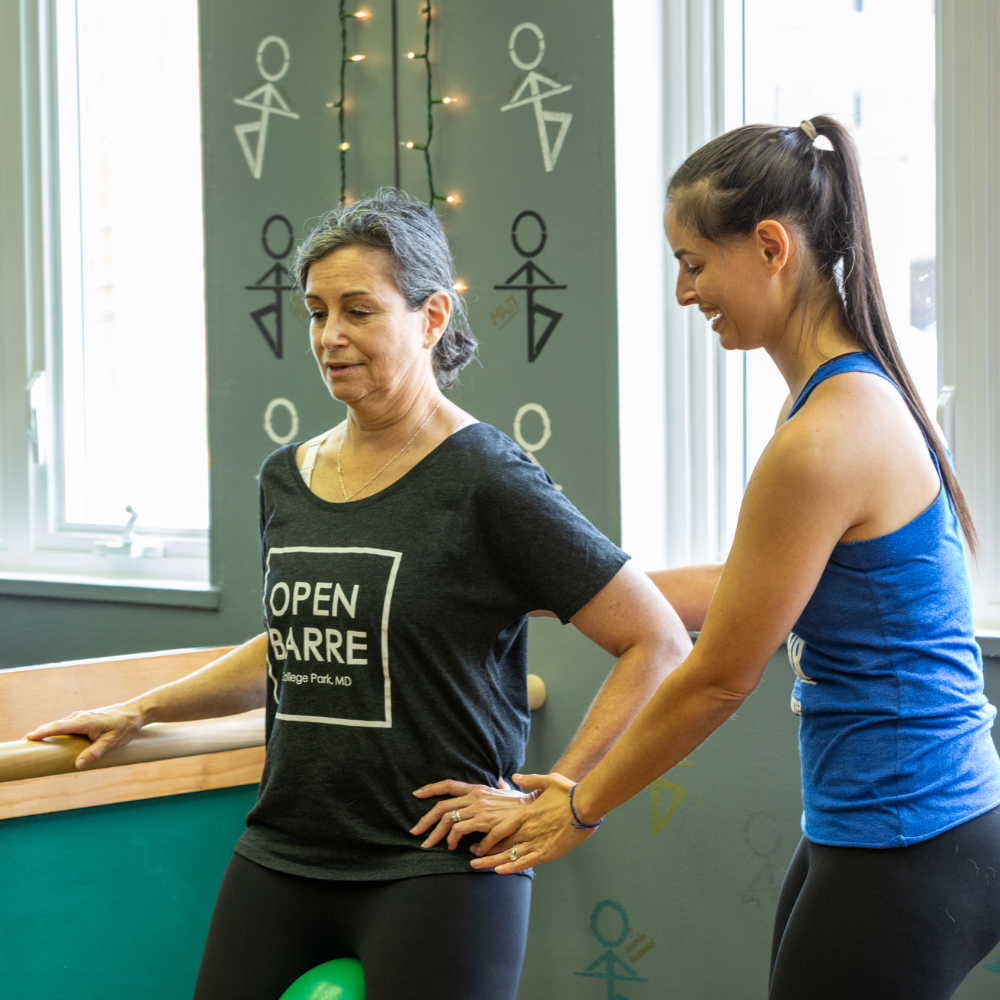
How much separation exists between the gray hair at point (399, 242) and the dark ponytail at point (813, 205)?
1.29 feet

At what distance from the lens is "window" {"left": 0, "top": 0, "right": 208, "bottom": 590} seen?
271 cm

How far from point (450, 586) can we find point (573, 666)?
814 millimetres

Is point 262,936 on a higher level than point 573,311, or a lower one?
lower

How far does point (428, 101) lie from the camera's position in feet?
6.61

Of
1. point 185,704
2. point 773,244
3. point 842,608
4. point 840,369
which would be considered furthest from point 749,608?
point 185,704

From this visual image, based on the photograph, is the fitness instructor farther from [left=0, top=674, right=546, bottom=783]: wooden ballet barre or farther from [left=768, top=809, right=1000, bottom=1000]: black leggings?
[left=0, top=674, right=546, bottom=783]: wooden ballet barre

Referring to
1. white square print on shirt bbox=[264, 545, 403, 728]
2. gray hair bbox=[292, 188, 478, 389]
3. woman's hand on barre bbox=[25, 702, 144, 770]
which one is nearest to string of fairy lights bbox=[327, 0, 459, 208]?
gray hair bbox=[292, 188, 478, 389]

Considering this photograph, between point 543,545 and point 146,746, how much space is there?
2.06ft

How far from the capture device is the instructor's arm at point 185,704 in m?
1.36

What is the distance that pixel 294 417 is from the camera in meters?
2.21

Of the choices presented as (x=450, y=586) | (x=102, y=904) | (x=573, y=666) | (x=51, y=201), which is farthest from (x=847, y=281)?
(x=51, y=201)

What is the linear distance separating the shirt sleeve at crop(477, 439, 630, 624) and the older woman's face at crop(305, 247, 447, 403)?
0.65 ft

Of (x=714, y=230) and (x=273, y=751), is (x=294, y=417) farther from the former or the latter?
(x=714, y=230)

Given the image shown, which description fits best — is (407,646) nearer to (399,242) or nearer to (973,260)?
(399,242)
